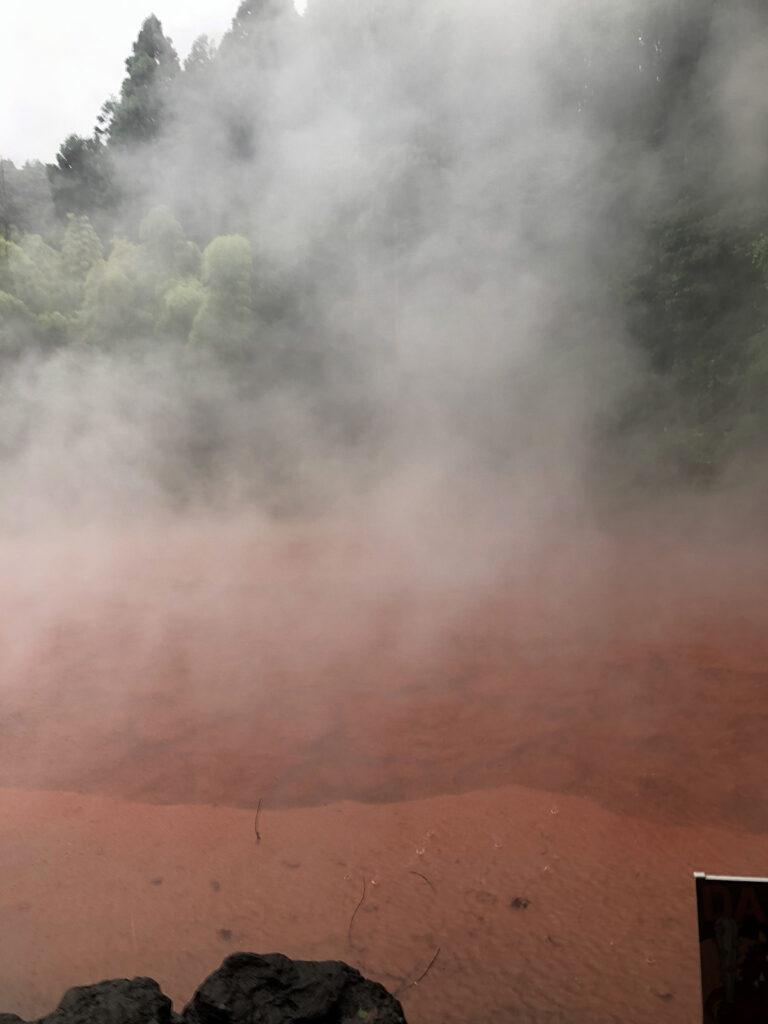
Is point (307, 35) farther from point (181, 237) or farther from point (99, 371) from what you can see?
point (99, 371)

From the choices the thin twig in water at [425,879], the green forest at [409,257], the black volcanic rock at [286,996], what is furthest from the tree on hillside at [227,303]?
the black volcanic rock at [286,996]

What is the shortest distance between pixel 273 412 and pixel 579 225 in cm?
283

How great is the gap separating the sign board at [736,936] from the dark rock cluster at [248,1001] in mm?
549

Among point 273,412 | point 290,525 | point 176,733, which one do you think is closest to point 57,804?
point 176,733

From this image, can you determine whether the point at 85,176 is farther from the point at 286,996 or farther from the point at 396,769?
the point at 286,996

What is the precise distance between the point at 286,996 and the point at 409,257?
4929 millimetres

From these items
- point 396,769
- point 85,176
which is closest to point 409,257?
point 85,176

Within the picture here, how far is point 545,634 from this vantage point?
11.9ft

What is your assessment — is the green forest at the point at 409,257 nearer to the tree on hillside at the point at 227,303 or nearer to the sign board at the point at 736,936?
the tree on hillside at the point at 227,303

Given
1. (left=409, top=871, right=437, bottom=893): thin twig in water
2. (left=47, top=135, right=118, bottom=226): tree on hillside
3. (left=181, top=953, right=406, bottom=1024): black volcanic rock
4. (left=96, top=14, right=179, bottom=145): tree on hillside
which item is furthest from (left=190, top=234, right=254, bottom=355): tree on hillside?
(left=181, top=953, right=406, bottom=1024): black volcanic rock

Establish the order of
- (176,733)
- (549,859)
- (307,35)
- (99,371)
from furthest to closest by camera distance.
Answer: (99,371)
(307,35)
(176,733)
(549,859)

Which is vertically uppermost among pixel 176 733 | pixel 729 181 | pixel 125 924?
pixel 729 181

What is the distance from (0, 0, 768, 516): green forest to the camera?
5.00 metres

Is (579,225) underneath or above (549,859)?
above
